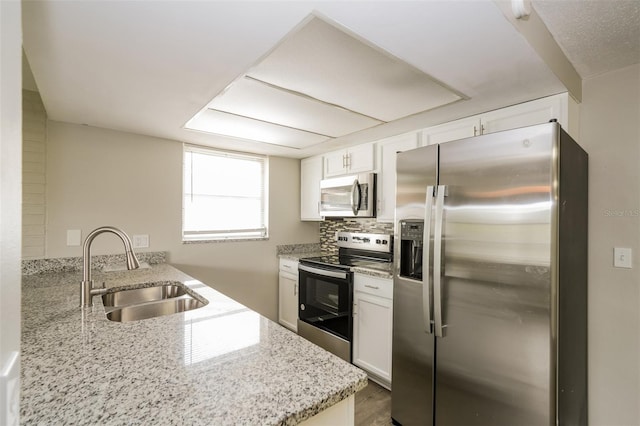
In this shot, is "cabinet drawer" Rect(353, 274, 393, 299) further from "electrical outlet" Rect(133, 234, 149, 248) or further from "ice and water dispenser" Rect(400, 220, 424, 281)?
"electrical outlet" Rect(133, 234, 149, 248)

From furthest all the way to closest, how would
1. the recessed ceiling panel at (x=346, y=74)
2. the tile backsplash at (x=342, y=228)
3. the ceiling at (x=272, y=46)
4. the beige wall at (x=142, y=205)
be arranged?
1. the tile backsplash at (x=342, y=228)
2. the beige wall at (x=142, y=205)
3. the recessed ceiling panel at (x=346, y=74)
4. the ceiling at (x=272, y=46)

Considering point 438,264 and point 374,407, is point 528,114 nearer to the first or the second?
point 438,264

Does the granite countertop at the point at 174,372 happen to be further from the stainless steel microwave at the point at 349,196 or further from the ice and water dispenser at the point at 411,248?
the stainless steel microwave at the point at 349,196

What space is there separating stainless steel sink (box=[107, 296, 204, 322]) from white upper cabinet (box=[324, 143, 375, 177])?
1.88 metres

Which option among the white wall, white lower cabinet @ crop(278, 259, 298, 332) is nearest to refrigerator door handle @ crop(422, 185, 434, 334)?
the white wall

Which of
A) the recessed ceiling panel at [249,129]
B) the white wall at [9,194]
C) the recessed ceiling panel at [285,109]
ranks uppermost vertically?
the recessed ceiling panel at [285,109]

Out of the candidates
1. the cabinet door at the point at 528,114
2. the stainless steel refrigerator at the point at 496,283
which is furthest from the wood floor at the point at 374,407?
the cabinet door at the point at 528,114

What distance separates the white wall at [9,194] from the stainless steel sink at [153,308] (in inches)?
49.4

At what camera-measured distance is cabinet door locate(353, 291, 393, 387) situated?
2.28 metres

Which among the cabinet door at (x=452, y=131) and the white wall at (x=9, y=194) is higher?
the cabinet door at (x=452, y=131)

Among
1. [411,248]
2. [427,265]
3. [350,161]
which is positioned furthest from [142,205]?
[427,265]

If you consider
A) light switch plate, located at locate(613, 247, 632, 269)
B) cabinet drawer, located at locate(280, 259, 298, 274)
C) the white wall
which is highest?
the white wall

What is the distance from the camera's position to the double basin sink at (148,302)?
1696 millimetres

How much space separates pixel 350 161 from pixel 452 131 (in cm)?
108
